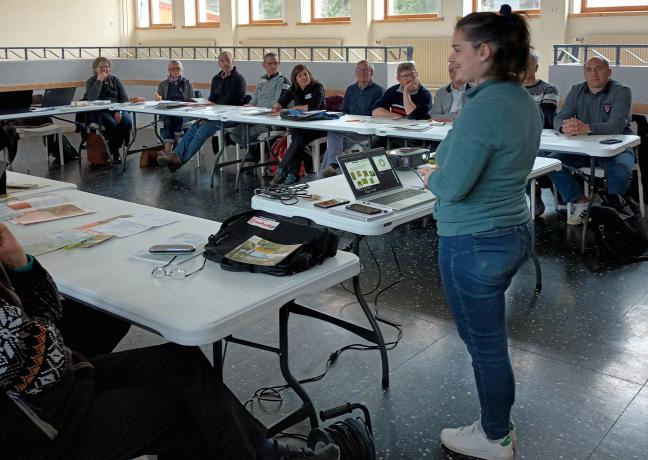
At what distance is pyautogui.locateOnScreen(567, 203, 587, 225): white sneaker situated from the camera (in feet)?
15.5

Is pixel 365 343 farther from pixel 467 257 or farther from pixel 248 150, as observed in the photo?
pixel 248 150

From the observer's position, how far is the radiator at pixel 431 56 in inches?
430

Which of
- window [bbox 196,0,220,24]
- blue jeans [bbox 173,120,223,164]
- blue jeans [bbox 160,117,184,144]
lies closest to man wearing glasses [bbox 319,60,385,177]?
blue jeans [bbox 173,120,223,164]

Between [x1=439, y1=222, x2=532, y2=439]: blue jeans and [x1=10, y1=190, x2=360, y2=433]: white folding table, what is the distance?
313 millimetres

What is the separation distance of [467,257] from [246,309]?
2.04 feet

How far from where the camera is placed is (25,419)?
1444mm

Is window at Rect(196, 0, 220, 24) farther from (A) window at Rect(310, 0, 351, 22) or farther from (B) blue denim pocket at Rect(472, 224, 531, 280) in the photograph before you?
(B) blue denim pocket at Rect(472, 224, 531, 280)

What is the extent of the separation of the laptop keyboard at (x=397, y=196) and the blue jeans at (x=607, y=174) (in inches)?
78.2

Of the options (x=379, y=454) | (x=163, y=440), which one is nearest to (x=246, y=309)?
(x=163, y=440)

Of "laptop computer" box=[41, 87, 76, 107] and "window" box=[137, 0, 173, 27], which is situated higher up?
"window" box=[137, 0, 173, 27]

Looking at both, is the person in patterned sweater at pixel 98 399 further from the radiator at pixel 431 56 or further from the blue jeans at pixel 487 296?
the radiator at pixel 431 56

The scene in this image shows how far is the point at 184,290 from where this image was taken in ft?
6.17

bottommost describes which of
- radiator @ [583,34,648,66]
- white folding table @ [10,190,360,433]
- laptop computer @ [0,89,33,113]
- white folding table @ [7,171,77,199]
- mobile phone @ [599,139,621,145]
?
white folding table @ [10,190,360,433]

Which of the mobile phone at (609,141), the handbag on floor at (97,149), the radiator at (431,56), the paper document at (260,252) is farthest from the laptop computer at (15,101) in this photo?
the radiator at (431,56)
